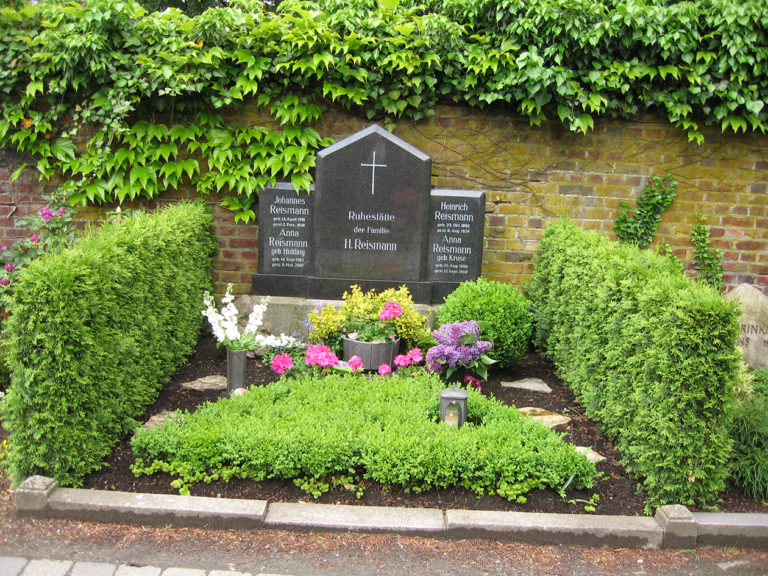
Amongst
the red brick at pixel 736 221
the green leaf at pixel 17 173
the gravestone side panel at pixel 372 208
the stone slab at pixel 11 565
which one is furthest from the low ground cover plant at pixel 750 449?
the green leaf at pixel 17 173

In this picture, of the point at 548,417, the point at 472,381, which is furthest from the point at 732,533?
the point at 472,381

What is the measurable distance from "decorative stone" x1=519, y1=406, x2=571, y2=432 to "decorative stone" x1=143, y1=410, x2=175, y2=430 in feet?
7.51

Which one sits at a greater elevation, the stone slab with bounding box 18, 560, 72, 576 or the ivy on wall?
the ivy on wall

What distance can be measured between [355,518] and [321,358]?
1539 millimetres

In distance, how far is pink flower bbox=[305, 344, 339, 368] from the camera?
170 inches

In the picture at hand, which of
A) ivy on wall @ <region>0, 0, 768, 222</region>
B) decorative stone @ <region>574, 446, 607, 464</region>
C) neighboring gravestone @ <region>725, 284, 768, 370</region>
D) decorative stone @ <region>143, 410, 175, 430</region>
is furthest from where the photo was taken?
ivy on wall @ <region>0, 0, 768, 222</region>

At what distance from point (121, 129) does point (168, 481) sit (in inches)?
152

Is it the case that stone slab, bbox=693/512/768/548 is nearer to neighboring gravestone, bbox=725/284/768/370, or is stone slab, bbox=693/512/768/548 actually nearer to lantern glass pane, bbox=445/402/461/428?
lantern glass pane, bbox=445/402/461/428

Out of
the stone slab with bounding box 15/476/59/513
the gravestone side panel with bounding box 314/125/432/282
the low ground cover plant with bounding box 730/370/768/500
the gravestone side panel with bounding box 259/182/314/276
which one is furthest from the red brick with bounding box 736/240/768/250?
the stone slab with bounding box 15/476/59/513

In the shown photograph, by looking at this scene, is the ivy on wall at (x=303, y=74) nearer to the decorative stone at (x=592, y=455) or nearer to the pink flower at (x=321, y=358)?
the pink flower at (x=321, y=358)

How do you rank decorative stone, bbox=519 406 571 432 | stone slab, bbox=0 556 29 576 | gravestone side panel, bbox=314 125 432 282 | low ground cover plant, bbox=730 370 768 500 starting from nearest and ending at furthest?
stone slab, bbox=0 556 29 576, low ground cover plant, bbox=730 370 768 500, decorative stone, bbox=519 406 571 432, gravestone side panel, bbox=314 125 432 282

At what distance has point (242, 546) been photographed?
2.82 m

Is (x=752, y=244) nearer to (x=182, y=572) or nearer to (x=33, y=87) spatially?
(x=182, y=572)

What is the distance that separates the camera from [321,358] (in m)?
4.33
